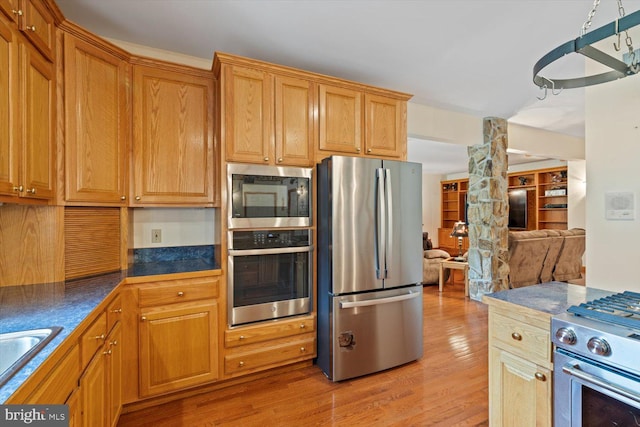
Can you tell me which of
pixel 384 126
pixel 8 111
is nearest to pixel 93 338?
pixel 8 111

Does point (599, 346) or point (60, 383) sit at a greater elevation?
point (599, 346)

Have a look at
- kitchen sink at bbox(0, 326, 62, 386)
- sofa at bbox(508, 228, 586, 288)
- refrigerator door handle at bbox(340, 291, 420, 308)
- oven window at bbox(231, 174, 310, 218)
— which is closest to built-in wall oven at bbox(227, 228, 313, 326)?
oven window at bbox(231, 174, 310, 218)

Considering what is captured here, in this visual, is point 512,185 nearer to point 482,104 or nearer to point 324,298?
point 482,104

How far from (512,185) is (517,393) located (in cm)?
823

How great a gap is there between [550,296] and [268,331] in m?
1.79

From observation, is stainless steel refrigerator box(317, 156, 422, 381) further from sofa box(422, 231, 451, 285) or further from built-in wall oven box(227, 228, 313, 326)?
sofa box(422, 231, 451, 285)

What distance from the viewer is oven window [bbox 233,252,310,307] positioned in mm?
2219

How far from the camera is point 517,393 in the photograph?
1.36 meters

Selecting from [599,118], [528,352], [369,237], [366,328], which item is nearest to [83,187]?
[369,237]

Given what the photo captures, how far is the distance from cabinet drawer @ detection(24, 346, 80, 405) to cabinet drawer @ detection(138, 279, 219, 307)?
0.79 metres

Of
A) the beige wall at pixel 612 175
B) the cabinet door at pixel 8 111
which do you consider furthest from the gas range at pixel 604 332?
the cabinet door at pixel 8 111

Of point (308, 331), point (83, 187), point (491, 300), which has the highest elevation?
point (83, 187)

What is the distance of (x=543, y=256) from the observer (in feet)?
16.1

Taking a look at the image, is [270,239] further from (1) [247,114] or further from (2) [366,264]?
(1) [247,114]
